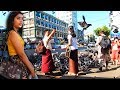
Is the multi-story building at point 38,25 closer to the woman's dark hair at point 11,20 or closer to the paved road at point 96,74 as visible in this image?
the woman's dark hair at point 11,20

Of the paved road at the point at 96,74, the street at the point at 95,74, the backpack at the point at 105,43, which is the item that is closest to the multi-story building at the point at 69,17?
the street at the point at 95,74

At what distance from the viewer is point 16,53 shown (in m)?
6.23

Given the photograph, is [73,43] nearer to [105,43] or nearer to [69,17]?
[69,17]

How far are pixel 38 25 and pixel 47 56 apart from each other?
778mm

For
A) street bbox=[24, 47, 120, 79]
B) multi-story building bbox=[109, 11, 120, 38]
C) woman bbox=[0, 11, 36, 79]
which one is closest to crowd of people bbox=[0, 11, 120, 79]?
woman bbox=[0, 11, 36, 79]

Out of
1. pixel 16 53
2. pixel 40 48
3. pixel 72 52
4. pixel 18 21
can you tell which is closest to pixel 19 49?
pixel 16 53

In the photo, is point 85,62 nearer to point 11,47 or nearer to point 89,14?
point 89,14

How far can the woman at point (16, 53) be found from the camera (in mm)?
6223

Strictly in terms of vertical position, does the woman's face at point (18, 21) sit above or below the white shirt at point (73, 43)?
above

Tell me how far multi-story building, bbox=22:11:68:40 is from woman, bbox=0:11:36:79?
0.16m

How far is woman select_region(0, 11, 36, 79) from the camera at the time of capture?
20.4ft

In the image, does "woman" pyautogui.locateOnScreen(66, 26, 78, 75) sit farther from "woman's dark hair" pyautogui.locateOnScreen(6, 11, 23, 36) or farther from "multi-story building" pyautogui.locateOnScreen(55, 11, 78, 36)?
"woman's dark hair" pyautogui.locateOnScreen(6, 11, 23, 36)

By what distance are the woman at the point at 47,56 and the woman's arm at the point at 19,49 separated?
1.07 feet

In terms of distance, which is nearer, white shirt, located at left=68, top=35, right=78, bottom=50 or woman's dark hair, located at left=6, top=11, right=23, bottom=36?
woman's dark hair, located at left=6, top=11, right=23, bottom=36
